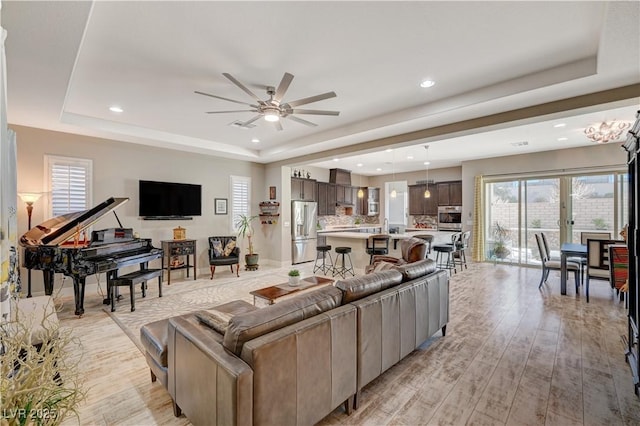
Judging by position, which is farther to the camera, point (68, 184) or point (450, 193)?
point (450, 193)

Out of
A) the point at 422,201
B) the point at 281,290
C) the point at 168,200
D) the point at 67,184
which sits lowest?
the point at 281,290

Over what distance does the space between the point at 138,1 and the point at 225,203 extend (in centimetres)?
517

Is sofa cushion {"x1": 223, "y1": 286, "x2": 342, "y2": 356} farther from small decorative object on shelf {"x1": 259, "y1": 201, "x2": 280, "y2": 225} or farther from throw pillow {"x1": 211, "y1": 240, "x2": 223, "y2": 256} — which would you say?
small decorative object on shelf {"x1": 259, "y1": 201, "x2": 280, "y2": 225}

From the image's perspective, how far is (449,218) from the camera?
8.74m

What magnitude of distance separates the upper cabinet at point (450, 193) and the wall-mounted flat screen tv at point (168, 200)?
6953 mm

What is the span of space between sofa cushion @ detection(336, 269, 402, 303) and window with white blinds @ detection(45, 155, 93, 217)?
515 centimetres

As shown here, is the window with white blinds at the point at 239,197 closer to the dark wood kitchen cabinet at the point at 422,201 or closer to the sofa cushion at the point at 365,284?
the sofa cushion at the point at 365,284

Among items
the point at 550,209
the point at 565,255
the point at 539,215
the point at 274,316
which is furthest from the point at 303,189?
the point at 274,316

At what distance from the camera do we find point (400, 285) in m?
2.64

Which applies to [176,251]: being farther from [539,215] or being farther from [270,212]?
[539,215]

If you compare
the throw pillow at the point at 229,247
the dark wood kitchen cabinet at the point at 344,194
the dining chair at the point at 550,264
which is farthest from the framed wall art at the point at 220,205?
the dining chair at the point at 550,264

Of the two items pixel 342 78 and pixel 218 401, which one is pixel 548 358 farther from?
pixel 342 78

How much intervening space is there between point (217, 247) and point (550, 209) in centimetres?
791

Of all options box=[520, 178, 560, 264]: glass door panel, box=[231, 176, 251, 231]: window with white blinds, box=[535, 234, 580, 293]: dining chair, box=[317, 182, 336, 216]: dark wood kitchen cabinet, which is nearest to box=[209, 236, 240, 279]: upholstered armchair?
box=[231, 176, 251, 231]: window with white blinds
